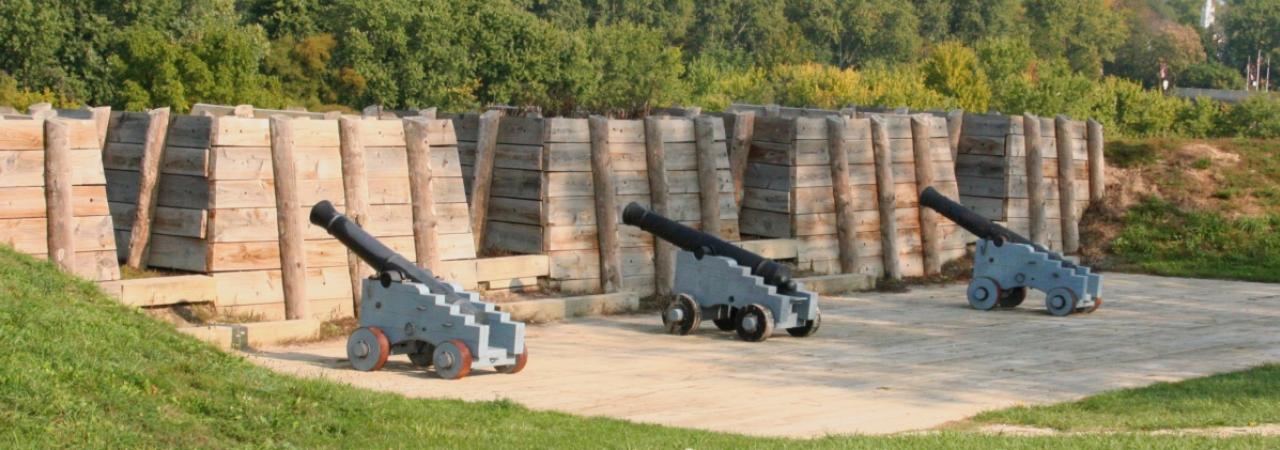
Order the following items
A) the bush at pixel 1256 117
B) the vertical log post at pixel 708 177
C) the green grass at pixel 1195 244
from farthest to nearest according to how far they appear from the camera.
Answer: the bush at pixel 1256 117, the green grass at pixel 1195 244, the vertical log post at pixel 708 177

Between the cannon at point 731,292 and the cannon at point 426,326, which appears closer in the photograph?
the cannon at point 426,326

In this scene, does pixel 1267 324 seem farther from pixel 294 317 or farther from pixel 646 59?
pixel 646 59

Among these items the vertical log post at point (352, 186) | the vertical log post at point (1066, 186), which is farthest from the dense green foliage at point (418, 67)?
the vertical log post at point (352, 186)

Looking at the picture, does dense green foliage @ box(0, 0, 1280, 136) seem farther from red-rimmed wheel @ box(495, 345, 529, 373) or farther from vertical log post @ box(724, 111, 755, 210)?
red-rimmed wheel @ box(495, 345, 529, 373)

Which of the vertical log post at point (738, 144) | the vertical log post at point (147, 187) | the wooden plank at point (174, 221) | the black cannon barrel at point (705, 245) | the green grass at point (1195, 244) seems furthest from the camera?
the green grass at point (1195, 244)

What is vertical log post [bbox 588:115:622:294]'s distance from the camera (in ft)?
63.9

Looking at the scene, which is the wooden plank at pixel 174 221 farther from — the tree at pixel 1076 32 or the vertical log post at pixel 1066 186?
the tree at pixel 1076 32

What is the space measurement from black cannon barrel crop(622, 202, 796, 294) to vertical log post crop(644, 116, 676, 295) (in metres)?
1.84

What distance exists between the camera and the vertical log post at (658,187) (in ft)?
65.8

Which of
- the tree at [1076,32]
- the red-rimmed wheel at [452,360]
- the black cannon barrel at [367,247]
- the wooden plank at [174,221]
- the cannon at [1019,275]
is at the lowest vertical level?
the red-rimmed wheel at [452,360]

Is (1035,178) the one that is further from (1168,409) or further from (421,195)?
(1168,409)

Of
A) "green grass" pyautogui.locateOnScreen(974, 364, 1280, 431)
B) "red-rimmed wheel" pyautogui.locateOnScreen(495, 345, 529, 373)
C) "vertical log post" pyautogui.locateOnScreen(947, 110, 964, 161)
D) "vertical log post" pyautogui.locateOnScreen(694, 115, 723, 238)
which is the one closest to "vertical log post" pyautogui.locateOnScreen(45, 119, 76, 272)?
"red-rimmed wheel" pyautogui.locateOnScreen(495, 345, 529, 373)

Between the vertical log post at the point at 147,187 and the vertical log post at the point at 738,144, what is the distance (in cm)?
759

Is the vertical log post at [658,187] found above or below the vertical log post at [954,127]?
below
